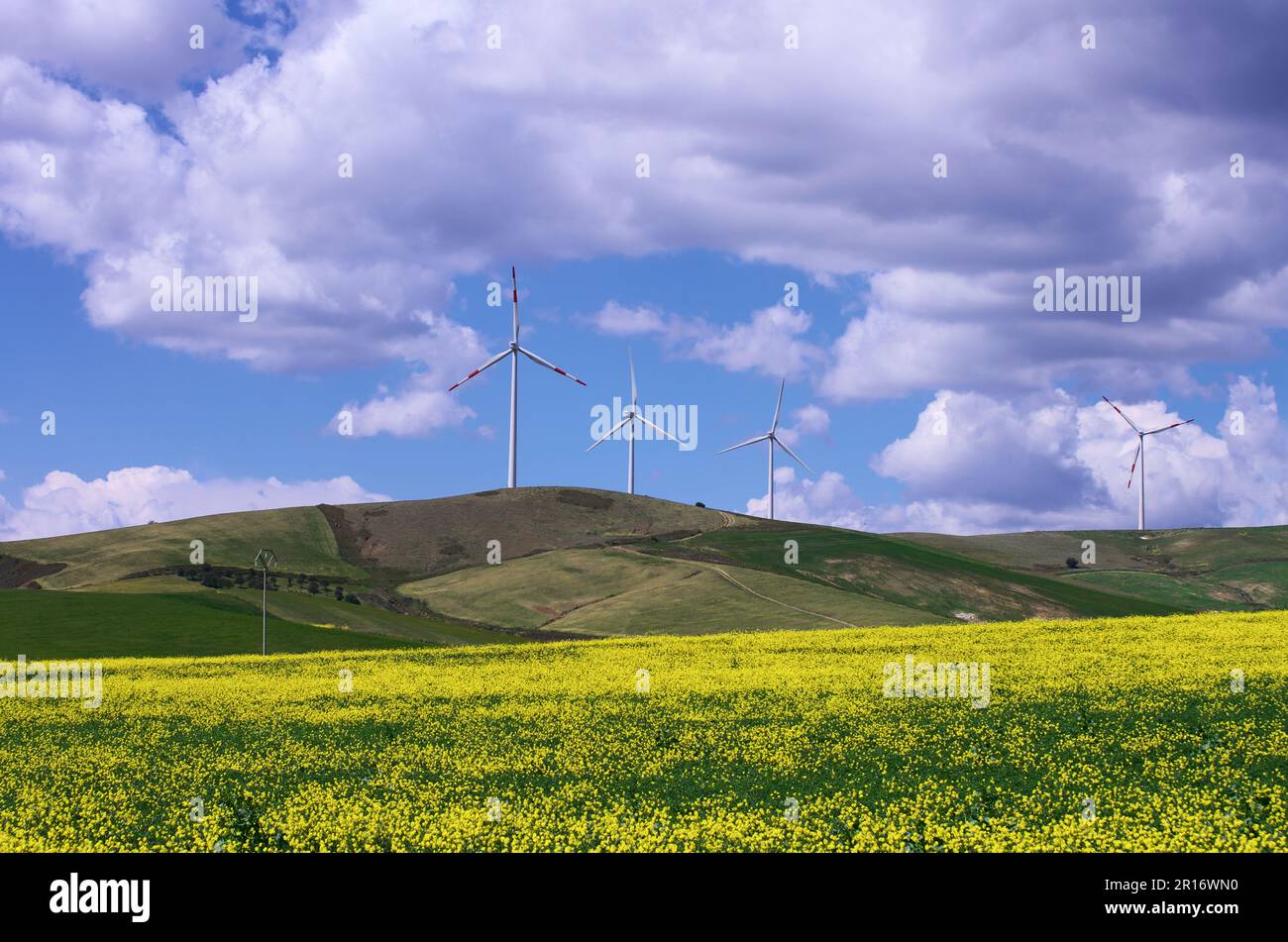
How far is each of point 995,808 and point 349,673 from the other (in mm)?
34719

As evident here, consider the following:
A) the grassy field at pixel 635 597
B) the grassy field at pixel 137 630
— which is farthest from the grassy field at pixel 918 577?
the grassy field at pixel 137 630

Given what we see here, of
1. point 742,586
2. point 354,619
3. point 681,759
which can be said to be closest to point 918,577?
point 742,586

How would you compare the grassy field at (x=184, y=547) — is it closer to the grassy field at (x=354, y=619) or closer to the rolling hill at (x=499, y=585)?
the rolling hill at (x=499, y=585)

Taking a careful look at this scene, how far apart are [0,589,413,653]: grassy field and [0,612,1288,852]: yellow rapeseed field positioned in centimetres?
2090

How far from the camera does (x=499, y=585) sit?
15112 centimetres

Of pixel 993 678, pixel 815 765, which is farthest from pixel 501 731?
pixel 993 678

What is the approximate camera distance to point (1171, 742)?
94.9 ft

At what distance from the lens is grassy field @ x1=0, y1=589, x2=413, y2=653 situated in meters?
71.3

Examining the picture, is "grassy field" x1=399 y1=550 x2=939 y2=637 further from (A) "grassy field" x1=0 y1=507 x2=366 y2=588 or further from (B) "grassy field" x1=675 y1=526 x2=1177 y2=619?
(A) "grassy field" x1=0 y1=507 x2=366 y2=588

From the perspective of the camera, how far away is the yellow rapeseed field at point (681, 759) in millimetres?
20875
